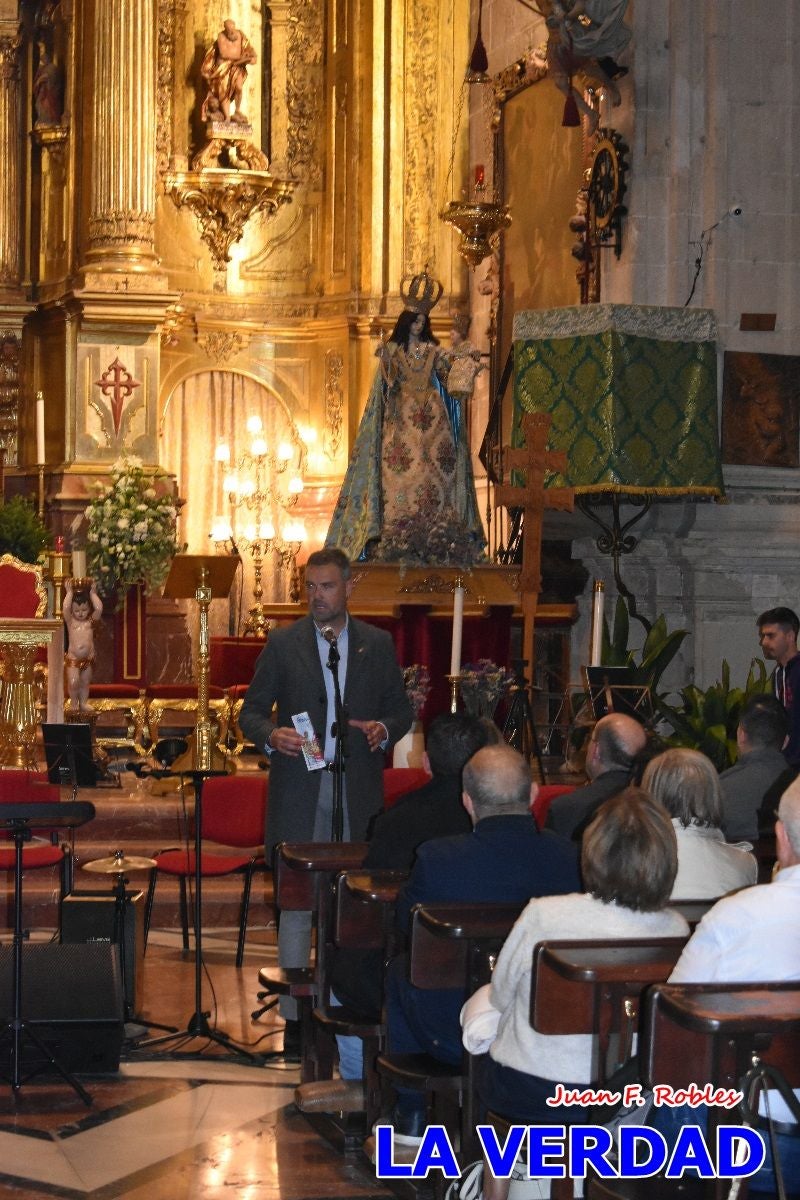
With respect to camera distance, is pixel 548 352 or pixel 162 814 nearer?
pixel 162 814

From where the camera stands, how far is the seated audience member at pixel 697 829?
509cm

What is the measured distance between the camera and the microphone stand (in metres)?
6.16

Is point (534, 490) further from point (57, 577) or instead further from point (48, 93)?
point (48, 93)

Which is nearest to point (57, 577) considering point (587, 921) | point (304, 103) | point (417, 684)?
point (417, 684)

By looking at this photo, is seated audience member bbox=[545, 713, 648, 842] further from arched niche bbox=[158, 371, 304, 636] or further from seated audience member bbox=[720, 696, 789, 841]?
arched niche bbox=[158, 371, 304, 636]

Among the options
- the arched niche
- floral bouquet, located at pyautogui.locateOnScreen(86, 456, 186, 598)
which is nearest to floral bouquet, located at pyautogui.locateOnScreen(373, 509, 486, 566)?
floral bouquet, located at pyautogui.locateOnScreen(86, 456, 186, 598)

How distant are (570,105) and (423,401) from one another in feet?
6.84

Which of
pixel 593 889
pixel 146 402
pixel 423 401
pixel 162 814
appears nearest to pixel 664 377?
pixel 423 401

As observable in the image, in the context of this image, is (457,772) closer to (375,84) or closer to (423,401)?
(423,401)

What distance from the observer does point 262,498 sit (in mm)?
16547

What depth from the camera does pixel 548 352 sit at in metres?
11.4

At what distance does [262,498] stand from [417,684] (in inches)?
249

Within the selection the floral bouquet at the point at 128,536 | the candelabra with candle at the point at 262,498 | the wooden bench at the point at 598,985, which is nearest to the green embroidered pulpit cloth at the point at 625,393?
the floral bouquet at the point at 128,536

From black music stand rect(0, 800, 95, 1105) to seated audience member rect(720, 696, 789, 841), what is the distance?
2305 mm
